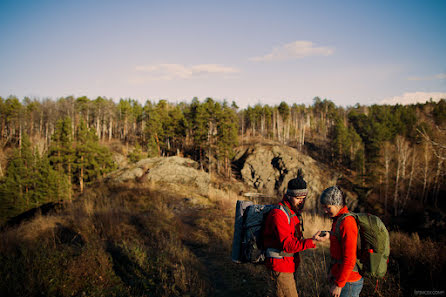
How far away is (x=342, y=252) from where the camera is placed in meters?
2.42

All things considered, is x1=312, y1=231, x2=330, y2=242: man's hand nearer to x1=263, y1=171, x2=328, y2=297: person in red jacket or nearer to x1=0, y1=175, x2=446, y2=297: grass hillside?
x1=263, y1=171, x2=328, y2=297: person in red jacket

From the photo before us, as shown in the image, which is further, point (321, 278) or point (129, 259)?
point (129, 259)

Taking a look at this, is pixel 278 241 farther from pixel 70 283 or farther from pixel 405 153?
pixel 405 153

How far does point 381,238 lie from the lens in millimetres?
2357

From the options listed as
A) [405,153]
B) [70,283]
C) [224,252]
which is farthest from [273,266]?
[405,153]

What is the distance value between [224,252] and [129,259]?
2.52 meters

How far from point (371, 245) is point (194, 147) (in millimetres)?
45896

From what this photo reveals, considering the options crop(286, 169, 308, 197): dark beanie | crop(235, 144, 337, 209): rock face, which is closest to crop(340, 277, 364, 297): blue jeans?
Answer: crop(286, 169, 308, 197): dark beanie

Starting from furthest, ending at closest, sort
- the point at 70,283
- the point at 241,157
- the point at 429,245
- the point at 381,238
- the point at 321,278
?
1. the point at 241,157
2. the point at 429,245
3. the point at 321,278
4. the point at 70,283
5. the point at 381,238

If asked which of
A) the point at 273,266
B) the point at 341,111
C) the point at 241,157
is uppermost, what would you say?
the point at 341,111

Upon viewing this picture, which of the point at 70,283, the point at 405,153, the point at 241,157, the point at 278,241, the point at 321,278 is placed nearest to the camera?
the point at 278,241

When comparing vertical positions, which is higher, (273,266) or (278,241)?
(278,241)

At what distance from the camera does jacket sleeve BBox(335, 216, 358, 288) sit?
7.68 feet

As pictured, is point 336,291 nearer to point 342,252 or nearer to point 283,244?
point 342,252
